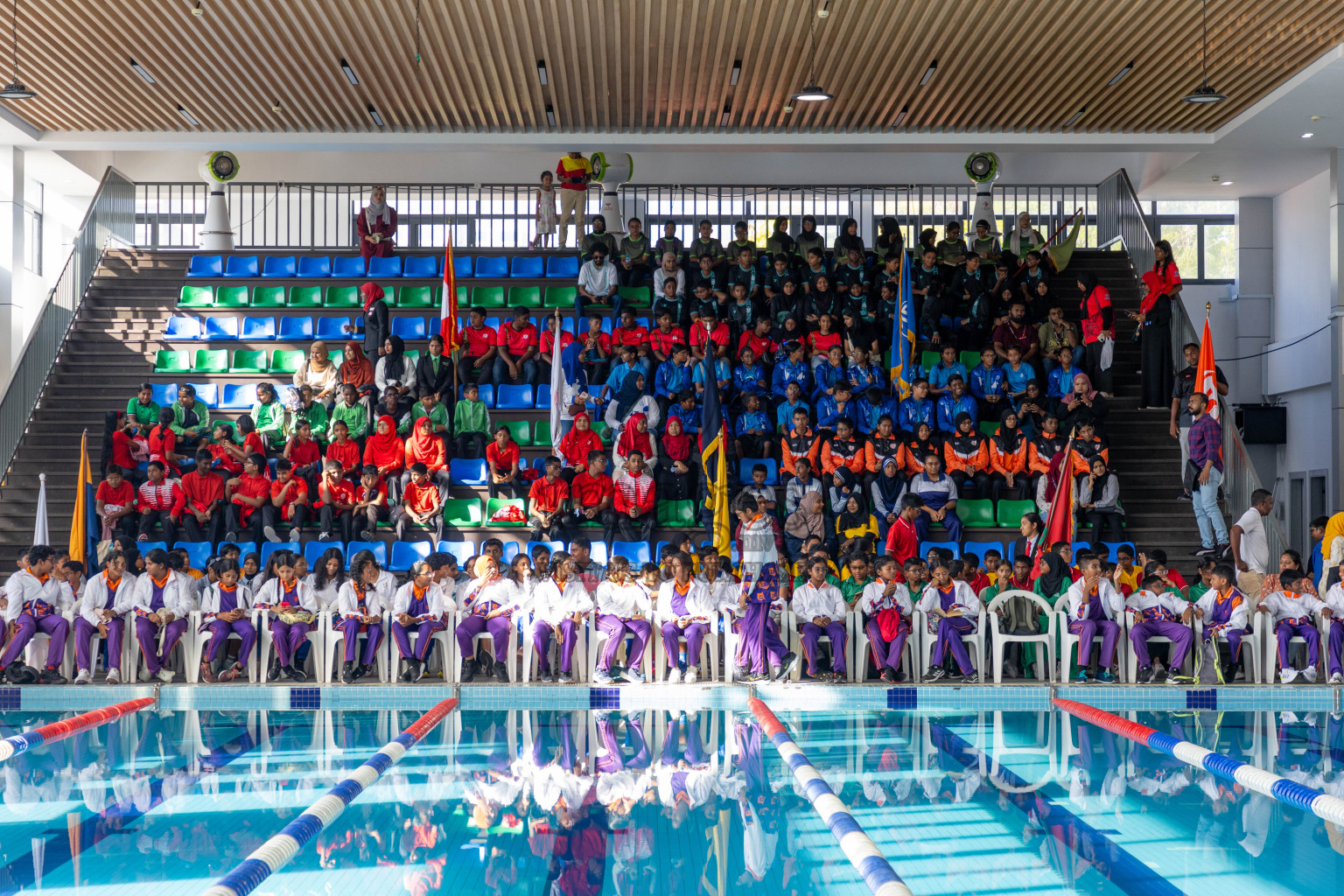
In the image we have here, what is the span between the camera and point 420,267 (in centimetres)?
1567

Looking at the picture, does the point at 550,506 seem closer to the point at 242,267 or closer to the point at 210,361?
the point at 210,361

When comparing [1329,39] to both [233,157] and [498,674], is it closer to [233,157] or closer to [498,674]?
[498,674]

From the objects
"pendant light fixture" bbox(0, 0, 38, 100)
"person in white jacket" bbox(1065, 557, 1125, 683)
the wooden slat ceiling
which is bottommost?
"person in white jacket" bbox(1065, 557, 1125, 683)

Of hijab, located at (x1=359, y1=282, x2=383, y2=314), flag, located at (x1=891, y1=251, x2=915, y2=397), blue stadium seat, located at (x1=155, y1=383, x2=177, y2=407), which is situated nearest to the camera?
flag, located at (x1=891, y1=251, x2=915, y2=397)

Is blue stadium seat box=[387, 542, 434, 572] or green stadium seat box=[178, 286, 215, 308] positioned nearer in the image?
blue stadium seat box=[387, 542, 434, 572]

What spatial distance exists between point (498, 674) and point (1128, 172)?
1302 centimetres

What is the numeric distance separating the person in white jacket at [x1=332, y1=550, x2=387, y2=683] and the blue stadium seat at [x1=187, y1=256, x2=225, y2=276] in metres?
8.34

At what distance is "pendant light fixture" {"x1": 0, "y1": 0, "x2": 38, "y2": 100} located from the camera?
10.1 m

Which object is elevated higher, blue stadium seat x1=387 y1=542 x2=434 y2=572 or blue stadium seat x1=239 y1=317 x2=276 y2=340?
blue stadium seat x1=239 y1=317 x2=276 y2=340

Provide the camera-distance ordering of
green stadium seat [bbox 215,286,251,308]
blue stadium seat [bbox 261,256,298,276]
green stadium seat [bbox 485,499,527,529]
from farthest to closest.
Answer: blue stadium seat [bbox 261,256,298,276] → green stadium seat [bbox 215,286,251,308] → green stadium seat [bbox 485,499,527,529]

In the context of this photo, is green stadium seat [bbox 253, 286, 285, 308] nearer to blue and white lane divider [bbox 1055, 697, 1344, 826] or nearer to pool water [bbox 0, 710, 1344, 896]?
pool water [bbox 0, 710, 1344, 896]

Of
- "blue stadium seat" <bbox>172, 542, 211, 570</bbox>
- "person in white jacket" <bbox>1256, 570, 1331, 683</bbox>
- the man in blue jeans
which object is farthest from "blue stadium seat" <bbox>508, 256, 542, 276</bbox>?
"person in white jacket" <bbox>1256, 570, 1331, 683</bbox>

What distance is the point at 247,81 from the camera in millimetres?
12812

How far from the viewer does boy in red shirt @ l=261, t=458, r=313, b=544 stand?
11016 mm
